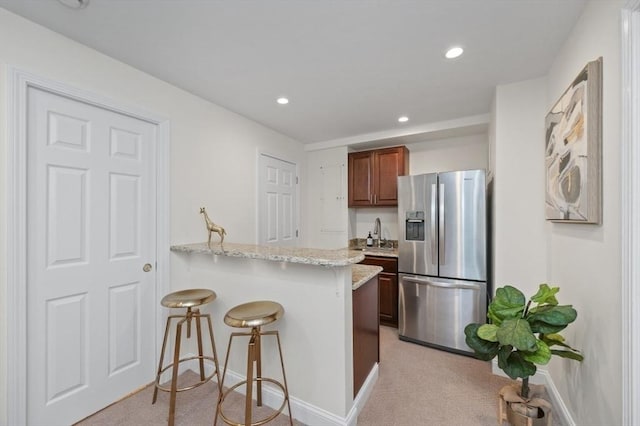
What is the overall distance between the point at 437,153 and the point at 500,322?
262 cm

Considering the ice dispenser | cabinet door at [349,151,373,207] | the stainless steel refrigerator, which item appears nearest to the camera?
the stainless steel refrigerator

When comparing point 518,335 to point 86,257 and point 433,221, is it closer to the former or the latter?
point 433,221

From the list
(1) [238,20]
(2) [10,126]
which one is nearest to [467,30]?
(1) [238,20]

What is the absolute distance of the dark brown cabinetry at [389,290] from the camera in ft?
10.6

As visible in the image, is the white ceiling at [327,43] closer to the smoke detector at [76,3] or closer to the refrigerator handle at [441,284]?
the smoke detector at [76,3]

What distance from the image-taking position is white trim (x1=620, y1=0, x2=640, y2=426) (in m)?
1.04

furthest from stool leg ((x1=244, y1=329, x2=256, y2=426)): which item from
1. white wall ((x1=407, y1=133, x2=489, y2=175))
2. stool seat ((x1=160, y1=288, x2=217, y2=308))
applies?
white wall ((x1=407, y1=133, x2=489, y2=175))

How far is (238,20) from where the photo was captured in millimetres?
1514

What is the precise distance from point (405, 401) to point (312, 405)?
745mm

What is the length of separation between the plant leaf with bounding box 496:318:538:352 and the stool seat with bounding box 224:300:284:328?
1257 millimetres

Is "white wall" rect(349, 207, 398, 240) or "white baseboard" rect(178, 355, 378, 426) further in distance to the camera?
"white wall" rect(349, 207, 398, 240)

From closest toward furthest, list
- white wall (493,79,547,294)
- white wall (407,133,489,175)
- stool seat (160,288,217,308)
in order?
stool seat (160,288,217,308) → white wall (493,79,547,294) → white wall (407,133,489,175)

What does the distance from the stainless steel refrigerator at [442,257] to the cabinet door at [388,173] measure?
527mm

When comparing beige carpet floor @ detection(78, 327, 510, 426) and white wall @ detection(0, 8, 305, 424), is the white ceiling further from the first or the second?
beige carpet floor @ detection(78, 327, 510, 426)
